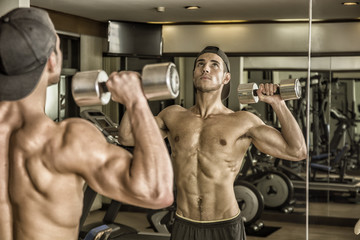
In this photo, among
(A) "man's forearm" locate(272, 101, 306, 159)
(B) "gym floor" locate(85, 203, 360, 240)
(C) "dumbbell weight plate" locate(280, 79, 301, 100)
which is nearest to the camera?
(C) "dumbbell weight plate" locate(280, 79, 301, 100)

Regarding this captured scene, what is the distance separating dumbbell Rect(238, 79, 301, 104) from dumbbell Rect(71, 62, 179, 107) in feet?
3.98

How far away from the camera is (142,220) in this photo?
5.27 metres

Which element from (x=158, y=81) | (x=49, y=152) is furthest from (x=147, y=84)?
(x=49, y=152)

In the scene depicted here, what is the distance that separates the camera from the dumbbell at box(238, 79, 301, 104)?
7.78ft

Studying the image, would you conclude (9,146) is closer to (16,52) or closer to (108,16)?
(16,52)

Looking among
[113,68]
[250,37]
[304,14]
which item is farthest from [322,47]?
[113,68]

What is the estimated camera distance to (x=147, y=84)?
1.20 metres

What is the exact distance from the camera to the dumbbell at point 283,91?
7.78 feet

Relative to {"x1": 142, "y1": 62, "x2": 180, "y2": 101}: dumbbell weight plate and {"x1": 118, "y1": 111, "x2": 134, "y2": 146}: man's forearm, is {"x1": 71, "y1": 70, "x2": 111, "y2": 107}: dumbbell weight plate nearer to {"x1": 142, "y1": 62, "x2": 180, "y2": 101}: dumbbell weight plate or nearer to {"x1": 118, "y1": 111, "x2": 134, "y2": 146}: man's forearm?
{"x1": 142, "y1": 62, "x2": 180, "y2": 101}: dumbbell weight plate

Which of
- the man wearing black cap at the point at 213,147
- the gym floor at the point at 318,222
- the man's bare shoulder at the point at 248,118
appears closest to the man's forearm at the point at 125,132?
the man wearing black cap at the point at 213,147

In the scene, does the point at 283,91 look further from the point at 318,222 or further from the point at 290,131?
the point at 318,222

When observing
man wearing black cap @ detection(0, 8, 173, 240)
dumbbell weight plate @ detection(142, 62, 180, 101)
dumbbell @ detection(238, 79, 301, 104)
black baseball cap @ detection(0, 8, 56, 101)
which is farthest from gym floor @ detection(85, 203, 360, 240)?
dumbbell weight plate @ detection(142, 62, 180, 101)

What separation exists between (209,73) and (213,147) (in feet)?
1.27

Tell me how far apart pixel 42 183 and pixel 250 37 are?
394 centimetres
